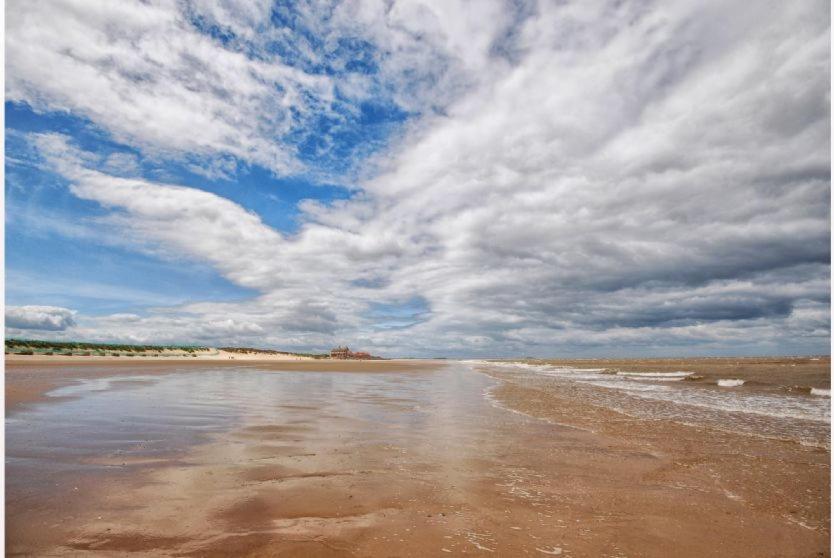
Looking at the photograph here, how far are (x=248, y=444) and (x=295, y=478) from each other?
2646mm

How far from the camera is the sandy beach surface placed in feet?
15.0

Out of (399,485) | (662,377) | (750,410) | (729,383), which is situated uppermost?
(662,377)

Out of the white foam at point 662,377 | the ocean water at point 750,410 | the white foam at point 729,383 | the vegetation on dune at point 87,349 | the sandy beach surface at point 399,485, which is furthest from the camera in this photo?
the vegetation on dune at point 87,349

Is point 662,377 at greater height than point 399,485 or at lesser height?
greater

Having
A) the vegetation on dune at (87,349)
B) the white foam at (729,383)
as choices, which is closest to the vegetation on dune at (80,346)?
the vegetation on dune at (87,349)

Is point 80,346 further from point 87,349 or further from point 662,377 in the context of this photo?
point 662,377

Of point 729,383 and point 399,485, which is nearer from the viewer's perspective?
point 399,485

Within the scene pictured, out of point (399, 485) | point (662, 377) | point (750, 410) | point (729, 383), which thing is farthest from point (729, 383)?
point (399, 485)

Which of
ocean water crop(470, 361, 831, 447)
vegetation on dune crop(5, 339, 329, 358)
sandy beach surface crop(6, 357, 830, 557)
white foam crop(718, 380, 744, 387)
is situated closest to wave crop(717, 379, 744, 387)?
white foam crop(718, 380, 744, 387)

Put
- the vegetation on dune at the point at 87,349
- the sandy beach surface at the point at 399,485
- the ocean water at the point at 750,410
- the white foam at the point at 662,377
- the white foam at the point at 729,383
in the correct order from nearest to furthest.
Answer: the sandy beach surface at the point at 399,485, the ocean water at the point at 750,410, the white foam at the point at 729,383, the white foam at the point at 662,377, the vegetation on dune at the point at 87,349

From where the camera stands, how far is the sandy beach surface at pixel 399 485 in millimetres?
4570

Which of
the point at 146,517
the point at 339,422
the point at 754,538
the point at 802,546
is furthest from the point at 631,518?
the point at 339,422

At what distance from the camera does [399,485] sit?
634 centimetres

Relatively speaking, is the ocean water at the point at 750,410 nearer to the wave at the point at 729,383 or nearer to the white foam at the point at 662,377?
the wave at the point at 729,383
